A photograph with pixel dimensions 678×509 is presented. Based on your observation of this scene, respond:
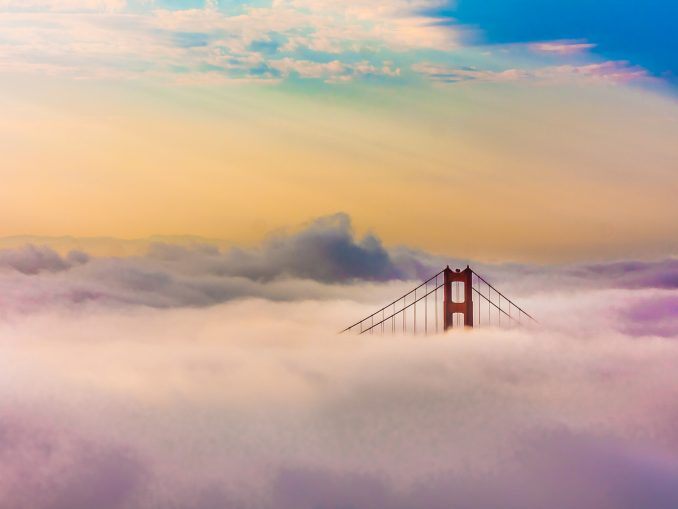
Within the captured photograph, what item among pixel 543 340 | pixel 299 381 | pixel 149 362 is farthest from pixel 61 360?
pixel 543 340

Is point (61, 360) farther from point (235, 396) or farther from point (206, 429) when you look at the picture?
point (206, 429)

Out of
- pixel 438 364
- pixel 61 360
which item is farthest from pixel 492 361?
pixel 61 360

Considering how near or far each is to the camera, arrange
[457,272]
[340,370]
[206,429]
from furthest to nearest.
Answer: [340,370], [206,429], [457,272]

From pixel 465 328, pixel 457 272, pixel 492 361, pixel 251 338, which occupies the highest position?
pixel 457 272

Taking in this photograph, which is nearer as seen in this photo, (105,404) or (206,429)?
(206,429)

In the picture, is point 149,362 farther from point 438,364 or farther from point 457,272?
point 457,272

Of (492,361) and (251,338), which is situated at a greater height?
(492,361)

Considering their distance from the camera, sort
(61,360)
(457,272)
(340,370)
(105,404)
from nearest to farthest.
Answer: (457,272), (105,404), (340,370), (61,360)

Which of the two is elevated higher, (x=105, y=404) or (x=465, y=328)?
(x=465, y=328)

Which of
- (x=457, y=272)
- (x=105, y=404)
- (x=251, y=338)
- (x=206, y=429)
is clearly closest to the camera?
(x=457, y=272)
